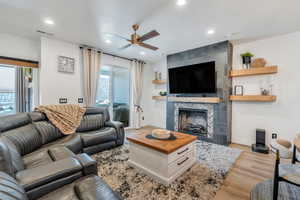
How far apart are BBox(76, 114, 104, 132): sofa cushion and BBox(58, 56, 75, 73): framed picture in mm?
1415

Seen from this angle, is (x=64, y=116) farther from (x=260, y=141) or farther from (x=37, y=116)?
(x=260, y=141)

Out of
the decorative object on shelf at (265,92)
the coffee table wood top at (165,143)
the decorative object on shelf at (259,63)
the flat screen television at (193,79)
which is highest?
the decorative object on shelf at (259,63)

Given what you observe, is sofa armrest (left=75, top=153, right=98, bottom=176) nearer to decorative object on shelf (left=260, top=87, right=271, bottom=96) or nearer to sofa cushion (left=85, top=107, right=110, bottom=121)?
sofa cushion (left=85, top=107, right=110, bottom=121)

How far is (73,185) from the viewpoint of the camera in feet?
3.94

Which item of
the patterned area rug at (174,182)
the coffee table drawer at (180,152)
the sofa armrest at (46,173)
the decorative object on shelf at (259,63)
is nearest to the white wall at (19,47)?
the patterned area rug at (174,182)

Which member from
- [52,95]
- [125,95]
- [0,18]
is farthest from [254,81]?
[0,18]

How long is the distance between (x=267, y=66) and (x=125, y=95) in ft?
13.8

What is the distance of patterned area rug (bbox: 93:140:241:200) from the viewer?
1679 millimetres

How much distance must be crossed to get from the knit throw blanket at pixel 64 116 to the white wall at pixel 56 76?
2.78 ft

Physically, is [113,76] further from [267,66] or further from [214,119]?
[267,66]

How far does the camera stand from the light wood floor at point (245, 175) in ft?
5.61

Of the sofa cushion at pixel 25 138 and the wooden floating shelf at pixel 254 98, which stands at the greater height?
the wooden floating shelf at pixel 254 98

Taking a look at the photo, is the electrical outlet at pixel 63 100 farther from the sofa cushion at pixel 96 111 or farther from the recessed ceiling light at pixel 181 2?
the recessed ceiling light at pixel 181 2

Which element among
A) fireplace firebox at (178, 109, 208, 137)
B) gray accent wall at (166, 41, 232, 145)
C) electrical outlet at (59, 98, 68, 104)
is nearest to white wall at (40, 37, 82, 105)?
electrical outlet at (59, 98, 68, 104)
